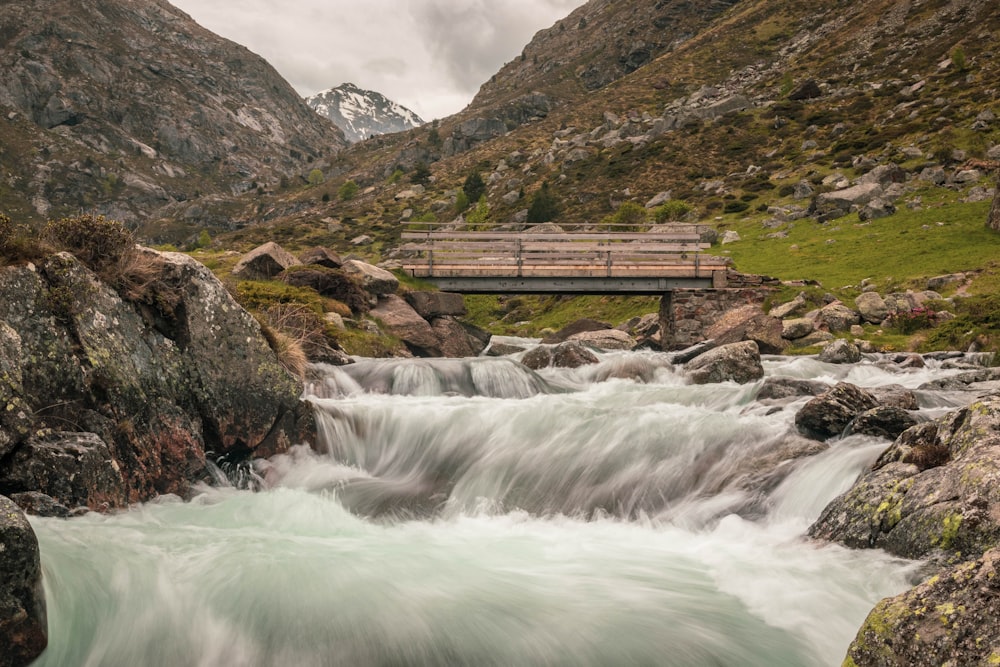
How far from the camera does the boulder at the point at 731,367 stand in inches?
720

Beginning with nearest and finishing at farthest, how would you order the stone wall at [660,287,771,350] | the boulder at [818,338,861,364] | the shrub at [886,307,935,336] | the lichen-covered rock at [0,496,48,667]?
the lichen-covered rock at [0,496,48,667] < the boulder at [818,338,861,364] < the shrub at [886,307,935,336] < the stone wall at [660,287,771,350]

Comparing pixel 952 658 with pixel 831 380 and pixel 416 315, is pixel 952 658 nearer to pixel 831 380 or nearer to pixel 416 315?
pixel 831 380

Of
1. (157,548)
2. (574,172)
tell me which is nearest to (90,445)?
(157,548)

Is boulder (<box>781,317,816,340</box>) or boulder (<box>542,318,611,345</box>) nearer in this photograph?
boulder (<box>781,317,816,340</box>)

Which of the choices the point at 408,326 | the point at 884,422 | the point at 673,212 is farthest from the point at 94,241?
the point at 673,212

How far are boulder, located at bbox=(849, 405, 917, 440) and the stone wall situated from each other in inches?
652

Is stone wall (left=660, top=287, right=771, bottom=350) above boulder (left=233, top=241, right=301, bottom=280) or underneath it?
underneath

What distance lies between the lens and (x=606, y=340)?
29.5 metres

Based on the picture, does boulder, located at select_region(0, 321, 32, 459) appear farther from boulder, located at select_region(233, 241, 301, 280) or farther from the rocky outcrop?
boulder, located at select_region(233, 241, 301, 280)

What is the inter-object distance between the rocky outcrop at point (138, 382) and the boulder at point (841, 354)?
15772 millimetres

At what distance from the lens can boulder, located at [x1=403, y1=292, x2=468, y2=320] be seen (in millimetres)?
26953

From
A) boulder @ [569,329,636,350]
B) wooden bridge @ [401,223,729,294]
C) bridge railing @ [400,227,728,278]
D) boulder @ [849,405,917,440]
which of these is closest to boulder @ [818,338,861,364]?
wooden bridge @ [401,223,729,294]

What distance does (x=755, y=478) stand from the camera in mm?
10188

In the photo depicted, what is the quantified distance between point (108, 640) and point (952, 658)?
6.69 meters
